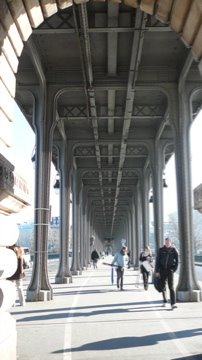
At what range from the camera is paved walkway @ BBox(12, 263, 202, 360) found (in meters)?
8.07

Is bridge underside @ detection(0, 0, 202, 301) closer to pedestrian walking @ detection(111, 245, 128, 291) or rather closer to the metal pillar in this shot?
the metal pillar

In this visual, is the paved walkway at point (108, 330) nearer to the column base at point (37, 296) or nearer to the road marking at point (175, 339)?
the road marking at point (175, 339)

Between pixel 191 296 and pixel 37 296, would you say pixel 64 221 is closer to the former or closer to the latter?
pixel 37 296

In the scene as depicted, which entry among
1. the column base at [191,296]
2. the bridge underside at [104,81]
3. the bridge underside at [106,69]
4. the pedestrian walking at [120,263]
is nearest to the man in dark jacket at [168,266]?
the column base at [191,296]

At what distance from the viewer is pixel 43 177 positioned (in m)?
17.6

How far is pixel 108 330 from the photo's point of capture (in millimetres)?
10305

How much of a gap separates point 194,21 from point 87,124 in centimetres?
1955

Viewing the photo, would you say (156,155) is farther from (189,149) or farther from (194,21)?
(194,21)

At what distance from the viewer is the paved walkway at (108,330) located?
26.5 feet

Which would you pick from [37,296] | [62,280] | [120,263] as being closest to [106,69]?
[120,263]

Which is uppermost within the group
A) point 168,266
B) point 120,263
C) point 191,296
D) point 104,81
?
point 104,81

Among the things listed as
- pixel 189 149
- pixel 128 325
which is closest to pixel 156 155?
pixel 189 149

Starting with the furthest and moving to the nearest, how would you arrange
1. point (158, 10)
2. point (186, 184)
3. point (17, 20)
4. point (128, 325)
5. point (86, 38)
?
point (186, 184), point (86, 38), point (128, 325), point (158, 10), point (17, 20)

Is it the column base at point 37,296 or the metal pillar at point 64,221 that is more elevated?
the metal pillar at point 64,221
